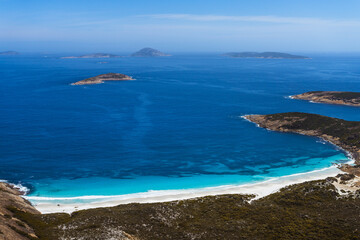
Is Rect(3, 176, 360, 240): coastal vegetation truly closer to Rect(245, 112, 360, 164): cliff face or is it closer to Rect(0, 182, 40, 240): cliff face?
Rect(0, 182, 40, 240): cliff face

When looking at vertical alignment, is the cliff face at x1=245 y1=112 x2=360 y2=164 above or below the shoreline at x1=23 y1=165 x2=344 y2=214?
above

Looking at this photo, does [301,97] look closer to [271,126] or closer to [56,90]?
[271,126]

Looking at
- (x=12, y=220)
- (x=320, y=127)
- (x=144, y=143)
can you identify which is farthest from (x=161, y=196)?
(x=320, y=127)

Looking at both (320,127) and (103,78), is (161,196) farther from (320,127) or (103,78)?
(103,78)

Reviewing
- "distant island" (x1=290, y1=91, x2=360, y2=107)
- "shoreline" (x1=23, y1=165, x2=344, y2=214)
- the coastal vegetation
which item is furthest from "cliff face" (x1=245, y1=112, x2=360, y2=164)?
"distant island" (x1=290, y1=91, x2=360, y2=107)

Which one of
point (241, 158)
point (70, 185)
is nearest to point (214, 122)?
point (241, 158)

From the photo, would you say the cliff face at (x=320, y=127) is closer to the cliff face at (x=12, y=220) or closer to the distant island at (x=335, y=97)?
the distant island at (x=335, y=97)
